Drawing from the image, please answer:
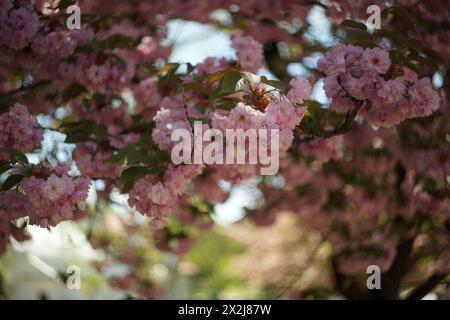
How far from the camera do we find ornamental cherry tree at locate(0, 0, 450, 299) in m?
1.84

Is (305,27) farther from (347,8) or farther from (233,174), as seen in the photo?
(233,174)

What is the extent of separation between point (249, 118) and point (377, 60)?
0.52 metres

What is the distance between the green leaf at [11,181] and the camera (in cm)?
180

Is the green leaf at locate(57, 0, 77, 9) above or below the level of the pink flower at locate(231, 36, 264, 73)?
above

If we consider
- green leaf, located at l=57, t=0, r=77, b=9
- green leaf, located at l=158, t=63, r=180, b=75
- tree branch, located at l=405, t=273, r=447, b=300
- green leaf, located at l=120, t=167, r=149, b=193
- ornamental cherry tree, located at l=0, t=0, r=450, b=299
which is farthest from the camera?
tree branch, located at l=405, t=273, r=447, b=300

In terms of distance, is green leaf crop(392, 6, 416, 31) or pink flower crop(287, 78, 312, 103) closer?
pink flower crop(287, 78, 312, 103)

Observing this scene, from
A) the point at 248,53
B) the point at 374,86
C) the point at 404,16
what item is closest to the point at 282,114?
the point at 374,86

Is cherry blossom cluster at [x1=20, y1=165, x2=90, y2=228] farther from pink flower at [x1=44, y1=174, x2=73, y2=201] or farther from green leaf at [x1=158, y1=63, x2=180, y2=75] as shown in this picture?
green leaf at [x1=158, y1=63, x2=180, y2=75]

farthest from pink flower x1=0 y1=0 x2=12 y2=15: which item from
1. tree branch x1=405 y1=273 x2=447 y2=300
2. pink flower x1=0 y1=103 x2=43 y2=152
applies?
tree branch x1=405 y1=273 x2=447 y2=300

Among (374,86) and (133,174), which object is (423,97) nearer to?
(374,86)

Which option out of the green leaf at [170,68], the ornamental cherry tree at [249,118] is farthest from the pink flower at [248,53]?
the green leaf at [170,68]

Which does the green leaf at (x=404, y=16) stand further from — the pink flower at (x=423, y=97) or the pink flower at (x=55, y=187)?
the pink flower at (x=55, y=187)

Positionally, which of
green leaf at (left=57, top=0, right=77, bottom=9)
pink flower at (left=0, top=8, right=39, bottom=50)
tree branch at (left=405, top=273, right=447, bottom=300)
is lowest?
tree branch at (left=405, top=273, right=447, bottom=300)
